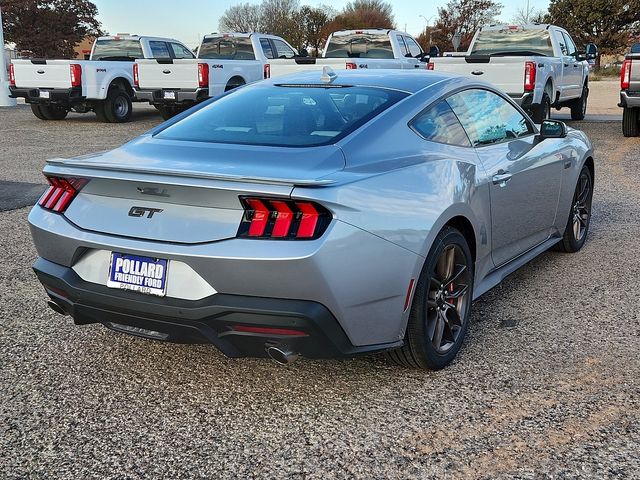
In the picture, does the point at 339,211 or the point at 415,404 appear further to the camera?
the point at 415,404

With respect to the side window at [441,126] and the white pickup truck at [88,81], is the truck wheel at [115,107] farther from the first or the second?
the side window at [441,126]

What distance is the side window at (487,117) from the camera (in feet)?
14.1

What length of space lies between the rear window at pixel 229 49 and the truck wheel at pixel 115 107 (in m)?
2.16

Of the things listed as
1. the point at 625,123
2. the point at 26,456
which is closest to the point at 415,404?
the point at 26,456

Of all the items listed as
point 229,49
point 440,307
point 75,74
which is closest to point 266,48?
point 229,49

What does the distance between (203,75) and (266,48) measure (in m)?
3.13

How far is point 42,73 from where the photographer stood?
16.5 m

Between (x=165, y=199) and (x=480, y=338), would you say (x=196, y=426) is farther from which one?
(x=480, y=338)

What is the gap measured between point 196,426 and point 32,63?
1535 cm

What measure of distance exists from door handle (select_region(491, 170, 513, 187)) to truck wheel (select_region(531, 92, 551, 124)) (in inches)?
347

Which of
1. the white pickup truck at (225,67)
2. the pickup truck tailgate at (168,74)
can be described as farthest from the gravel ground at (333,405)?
the pickup truck tailgate at (168,74)

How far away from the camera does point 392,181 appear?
3.35m

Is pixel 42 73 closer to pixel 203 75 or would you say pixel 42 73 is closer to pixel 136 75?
pixel 136 75

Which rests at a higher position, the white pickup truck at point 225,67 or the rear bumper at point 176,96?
the white pickup truck at point 225,67
